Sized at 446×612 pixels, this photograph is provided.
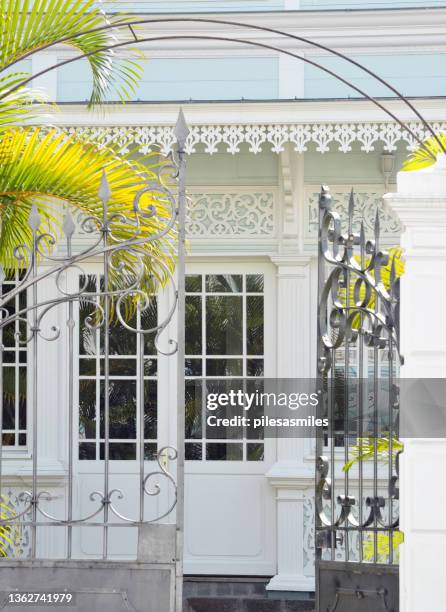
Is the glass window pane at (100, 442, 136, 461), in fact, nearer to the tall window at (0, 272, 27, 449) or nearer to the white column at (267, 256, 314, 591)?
the tall window at (0, 272, 27, 449)

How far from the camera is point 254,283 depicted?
828 cm

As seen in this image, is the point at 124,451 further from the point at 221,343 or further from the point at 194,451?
the point at 221,343

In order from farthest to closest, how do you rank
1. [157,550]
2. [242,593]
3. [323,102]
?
[242,593], [323,102], [157,550]

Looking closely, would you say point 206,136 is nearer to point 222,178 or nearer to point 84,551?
point 222,178

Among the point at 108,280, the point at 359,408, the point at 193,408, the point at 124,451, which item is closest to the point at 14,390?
the point at 124,451

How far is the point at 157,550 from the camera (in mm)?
4207

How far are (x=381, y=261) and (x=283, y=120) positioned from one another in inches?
120

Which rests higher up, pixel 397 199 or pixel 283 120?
pixel 283 120

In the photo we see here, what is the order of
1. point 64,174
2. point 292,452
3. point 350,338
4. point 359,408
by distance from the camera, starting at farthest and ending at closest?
1. point 292,452
2. point 64,174
3. point 350,338
4. point 359,408

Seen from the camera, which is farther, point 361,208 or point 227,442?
point 227,442

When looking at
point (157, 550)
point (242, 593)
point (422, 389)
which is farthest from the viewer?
Answer: point (242, 593)

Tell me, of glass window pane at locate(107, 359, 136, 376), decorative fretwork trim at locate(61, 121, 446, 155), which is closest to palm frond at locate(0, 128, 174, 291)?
decorative fretwork trim at locate(61, 121, 446, 155)

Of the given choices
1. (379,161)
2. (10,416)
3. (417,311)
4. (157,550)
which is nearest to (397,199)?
(417,311)

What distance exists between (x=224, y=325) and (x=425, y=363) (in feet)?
15.1
